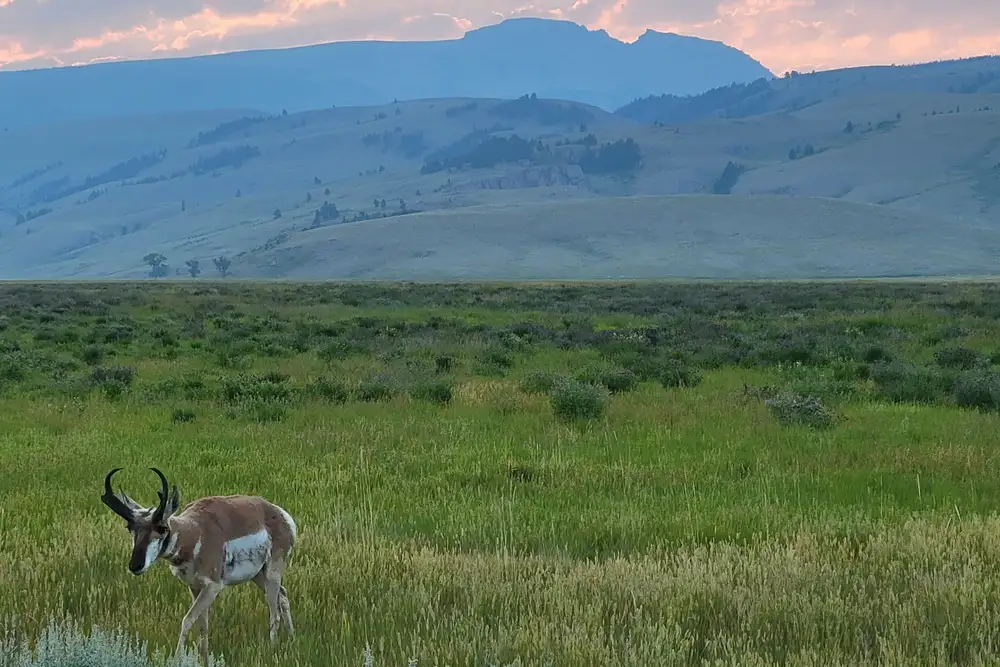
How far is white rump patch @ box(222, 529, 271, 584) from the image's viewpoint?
15.6 ft

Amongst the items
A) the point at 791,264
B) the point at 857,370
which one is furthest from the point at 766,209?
the point at 857,370

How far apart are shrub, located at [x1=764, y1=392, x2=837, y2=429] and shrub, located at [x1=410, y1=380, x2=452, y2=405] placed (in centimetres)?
513

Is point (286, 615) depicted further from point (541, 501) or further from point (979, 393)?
point (979, 393)

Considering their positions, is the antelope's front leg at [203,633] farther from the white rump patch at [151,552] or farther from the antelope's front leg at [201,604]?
the white rump patch at [151,552]

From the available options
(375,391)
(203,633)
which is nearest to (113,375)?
(375,391)

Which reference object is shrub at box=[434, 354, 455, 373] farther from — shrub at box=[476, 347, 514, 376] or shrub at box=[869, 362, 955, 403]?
shrub at box=[869, 362, 955, 403]

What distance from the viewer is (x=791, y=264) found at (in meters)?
164

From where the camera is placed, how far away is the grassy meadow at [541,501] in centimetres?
510

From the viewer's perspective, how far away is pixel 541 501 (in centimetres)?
851

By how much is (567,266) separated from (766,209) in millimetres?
52895

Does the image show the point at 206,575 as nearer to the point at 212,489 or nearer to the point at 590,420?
the point at 212,489

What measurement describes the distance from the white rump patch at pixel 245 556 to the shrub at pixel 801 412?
899 centimetres

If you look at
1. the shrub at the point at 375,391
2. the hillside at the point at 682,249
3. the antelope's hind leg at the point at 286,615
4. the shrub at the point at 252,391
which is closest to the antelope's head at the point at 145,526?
the antelope's hind leg at the point at 286,615

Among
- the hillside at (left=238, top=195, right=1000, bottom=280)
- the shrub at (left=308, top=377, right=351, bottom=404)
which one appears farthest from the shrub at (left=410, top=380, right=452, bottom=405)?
the hillside at (left=238, top=195, right=1000, bottom=280)
